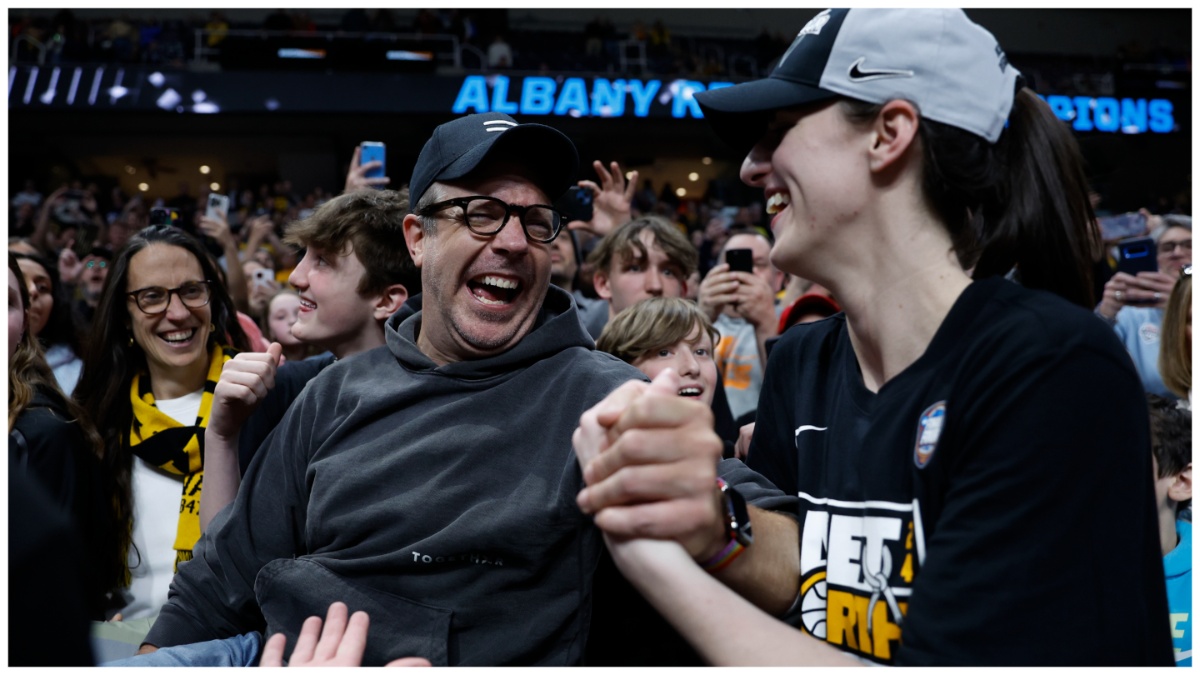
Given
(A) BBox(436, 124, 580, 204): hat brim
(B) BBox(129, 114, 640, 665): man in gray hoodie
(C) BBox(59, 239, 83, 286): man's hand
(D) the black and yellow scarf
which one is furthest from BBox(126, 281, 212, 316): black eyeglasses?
(C) BBox(59, 239, 83, 286): man's hand

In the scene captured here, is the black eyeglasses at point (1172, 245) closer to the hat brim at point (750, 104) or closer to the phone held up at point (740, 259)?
the phone held up at point (740, 259)

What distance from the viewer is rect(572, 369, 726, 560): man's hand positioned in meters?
1.20

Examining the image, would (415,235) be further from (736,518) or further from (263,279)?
(263,279)

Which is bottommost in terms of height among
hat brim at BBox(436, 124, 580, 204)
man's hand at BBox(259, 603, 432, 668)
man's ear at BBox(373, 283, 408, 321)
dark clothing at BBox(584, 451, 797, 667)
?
dark clothing at BBox(584, 451, 797, 667)

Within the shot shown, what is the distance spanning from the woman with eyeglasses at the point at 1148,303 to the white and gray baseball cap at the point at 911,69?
2.30m

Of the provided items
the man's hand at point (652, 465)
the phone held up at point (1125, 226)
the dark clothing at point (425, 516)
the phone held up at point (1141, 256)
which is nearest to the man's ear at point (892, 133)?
the man's hand at point (652, 465)

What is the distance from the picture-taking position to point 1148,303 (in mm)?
3752

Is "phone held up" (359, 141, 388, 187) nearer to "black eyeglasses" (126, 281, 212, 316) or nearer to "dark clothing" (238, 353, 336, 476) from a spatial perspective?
"black eyeglasses" (126, 281, 212, 316)

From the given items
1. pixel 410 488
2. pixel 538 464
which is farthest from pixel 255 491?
pixel 538 464

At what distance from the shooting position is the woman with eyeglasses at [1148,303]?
3.77 meters

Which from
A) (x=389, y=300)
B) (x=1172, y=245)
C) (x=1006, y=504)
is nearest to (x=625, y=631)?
(x=1006, y=504)

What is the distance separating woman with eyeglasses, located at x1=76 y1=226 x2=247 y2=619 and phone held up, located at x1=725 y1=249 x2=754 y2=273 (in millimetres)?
1771

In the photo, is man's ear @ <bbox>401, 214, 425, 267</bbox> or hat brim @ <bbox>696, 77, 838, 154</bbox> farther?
man's ear @ <bbox>401, 214, 425, 267</bbox>

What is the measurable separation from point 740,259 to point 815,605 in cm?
241
